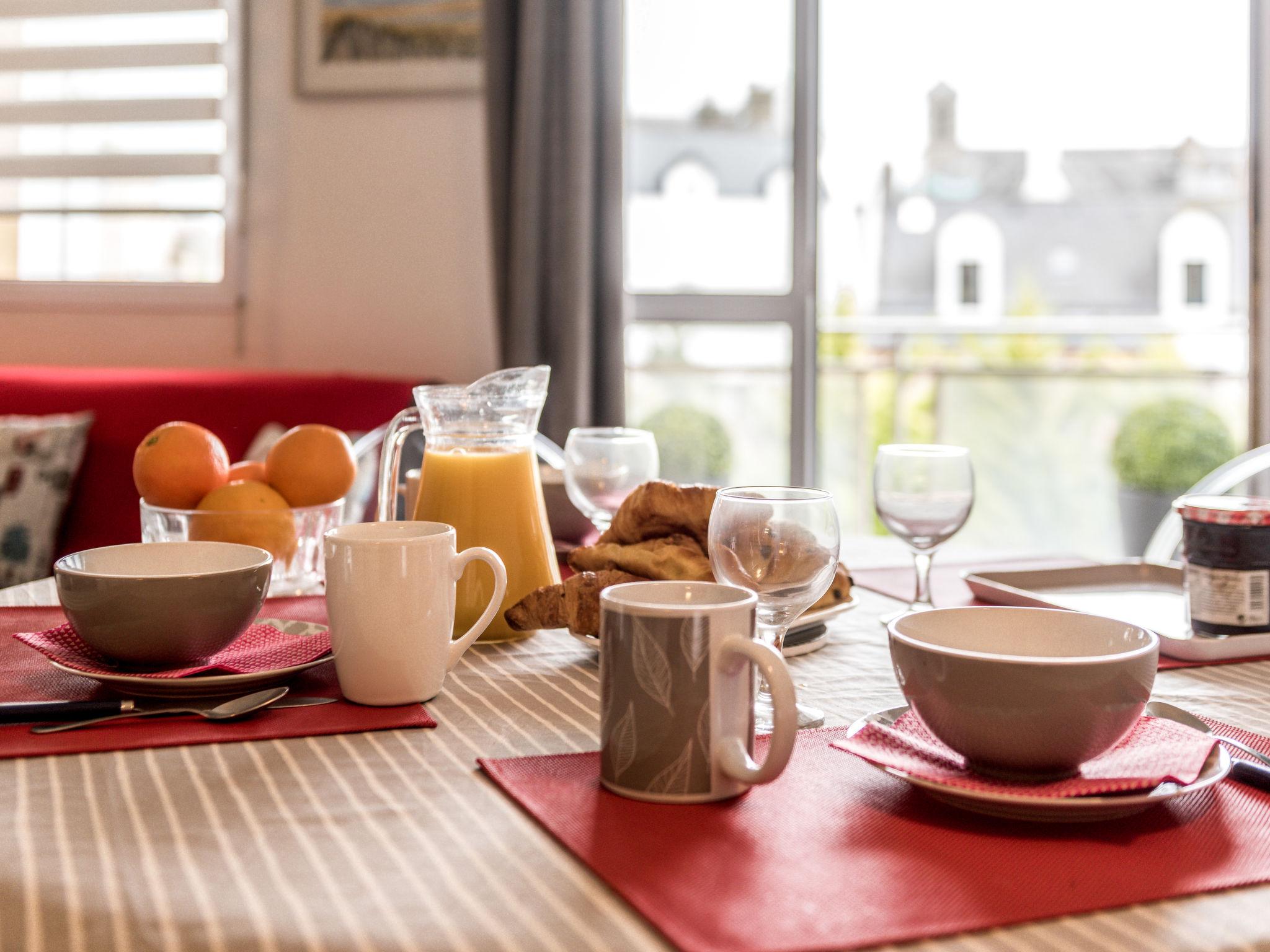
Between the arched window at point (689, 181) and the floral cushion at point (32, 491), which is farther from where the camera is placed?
the arched window at point (689, 181)

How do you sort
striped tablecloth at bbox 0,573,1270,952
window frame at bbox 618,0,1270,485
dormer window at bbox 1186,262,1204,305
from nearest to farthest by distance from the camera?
striped tablecloth at bbox 0,573,1270,952 → window frame at bbox 618,0,1270,485 → dormer window at bbox 1186,262,1204,305

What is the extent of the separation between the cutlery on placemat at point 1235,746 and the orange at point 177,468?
0.82m

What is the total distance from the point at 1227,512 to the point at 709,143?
257 centimetres

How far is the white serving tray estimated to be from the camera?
0.96m

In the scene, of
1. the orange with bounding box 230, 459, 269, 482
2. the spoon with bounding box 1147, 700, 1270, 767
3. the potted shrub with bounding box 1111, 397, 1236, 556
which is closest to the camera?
the spoon with bounding box 1147, 700, 1270, 767

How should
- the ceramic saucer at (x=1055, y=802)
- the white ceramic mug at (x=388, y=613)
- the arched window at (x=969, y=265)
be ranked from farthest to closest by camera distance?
the arched window at (x=969, y=265) → the white ceramic mug at (x=388, y=613) → the ceramic saucer at (x=1055, y=802)

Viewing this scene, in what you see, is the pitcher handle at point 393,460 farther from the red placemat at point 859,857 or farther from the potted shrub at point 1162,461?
the potted shrub at point 1162,461

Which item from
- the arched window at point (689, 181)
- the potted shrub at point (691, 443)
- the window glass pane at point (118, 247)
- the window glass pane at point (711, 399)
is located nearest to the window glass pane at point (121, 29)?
the window glass pane at point (118, 247)

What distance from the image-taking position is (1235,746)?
27.2 inches

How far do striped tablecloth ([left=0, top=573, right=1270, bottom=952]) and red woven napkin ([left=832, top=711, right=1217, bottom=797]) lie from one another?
0.08 meters

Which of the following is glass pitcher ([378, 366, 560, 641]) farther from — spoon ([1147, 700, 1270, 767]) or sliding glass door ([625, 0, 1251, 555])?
sliding glass door ([625, 0, 1251, 555])

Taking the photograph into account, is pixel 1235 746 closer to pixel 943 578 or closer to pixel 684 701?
pixel 684 701

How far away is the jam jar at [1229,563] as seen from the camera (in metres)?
0.94

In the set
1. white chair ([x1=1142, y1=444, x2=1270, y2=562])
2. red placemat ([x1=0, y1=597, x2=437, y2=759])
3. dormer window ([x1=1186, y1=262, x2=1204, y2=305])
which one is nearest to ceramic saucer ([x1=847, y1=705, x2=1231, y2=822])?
red placemat ([x1=0, y1=597, x2=437, y2=759])
